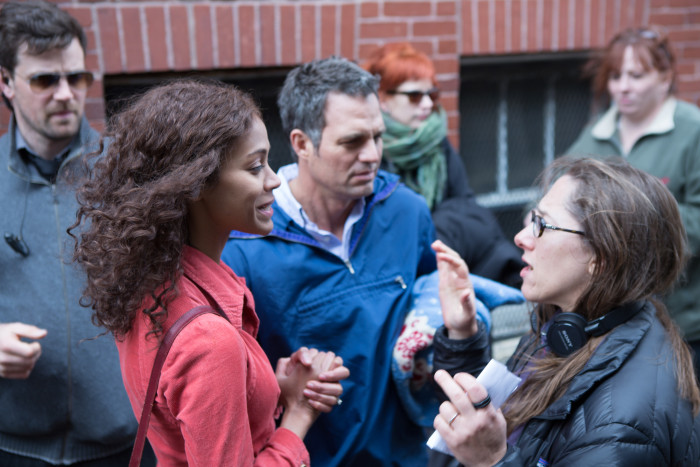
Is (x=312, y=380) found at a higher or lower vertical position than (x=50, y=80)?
lower

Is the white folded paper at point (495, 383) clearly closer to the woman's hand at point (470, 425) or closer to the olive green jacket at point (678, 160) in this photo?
the woman's hand at point (470, 425)

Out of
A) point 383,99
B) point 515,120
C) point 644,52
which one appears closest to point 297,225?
point 383,99

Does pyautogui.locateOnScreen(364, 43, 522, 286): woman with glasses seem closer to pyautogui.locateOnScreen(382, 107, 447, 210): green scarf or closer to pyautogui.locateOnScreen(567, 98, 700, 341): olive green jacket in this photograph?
pyautogui.locateOnScreen(382, 107, 447, 210): green scarf

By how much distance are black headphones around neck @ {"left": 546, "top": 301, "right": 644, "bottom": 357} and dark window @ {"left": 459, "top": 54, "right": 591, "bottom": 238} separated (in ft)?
8.38

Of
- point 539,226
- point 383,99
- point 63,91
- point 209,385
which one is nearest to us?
point 209,385

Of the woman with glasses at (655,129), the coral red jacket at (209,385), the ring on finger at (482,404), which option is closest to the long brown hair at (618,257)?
the ring on finger at (482,404)

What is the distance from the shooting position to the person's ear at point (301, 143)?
226cm

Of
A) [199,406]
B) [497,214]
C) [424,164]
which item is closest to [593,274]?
[199,406]

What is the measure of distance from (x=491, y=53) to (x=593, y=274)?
2.34 m

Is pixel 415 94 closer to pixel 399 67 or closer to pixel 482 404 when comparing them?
pixel 399 67

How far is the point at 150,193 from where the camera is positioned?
1.36 metres

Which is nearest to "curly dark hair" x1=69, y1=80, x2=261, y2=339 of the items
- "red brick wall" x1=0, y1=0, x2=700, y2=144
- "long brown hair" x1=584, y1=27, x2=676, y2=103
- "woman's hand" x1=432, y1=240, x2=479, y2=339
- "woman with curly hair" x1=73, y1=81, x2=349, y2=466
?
"woman with curly hair" x1=73, y1=81, x2=349, y2=466

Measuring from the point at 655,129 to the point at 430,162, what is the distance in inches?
47.2

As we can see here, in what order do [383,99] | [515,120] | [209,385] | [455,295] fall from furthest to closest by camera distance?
[515,120], [383,99], [455,295], [209,385]
